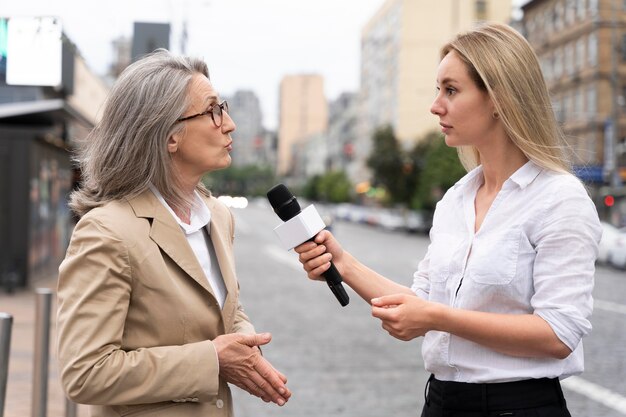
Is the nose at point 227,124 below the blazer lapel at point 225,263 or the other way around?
the other way around

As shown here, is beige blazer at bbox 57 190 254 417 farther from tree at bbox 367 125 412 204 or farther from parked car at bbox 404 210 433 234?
tree at bbox 367 125 412 204

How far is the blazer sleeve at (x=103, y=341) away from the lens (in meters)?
2.24

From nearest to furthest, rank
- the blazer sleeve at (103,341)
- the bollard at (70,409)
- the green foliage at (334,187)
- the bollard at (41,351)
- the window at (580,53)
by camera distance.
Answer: the blazer sleeve at (103,341)
the bollard at (41,351)
the bollard at (70,409)
the window at (580,53)
the green foliage at (334,187)

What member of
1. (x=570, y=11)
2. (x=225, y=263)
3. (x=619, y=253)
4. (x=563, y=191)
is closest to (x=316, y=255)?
(x=225, y=263)

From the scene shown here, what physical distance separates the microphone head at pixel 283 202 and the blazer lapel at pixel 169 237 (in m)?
0.34

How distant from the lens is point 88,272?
7.43 feet

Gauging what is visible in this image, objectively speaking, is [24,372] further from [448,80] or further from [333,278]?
[448,80]

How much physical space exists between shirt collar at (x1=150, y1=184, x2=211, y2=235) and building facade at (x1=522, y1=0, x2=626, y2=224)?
4047 centimetres

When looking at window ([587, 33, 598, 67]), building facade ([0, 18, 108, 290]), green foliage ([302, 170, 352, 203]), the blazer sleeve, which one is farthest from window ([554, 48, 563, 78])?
the blazer sleeve

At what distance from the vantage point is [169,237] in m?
2.44

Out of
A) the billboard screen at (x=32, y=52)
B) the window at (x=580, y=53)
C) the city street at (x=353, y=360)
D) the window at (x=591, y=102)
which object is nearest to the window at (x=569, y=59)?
the window at (x=580, y=53)

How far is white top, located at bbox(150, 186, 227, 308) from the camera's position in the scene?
8.43ft

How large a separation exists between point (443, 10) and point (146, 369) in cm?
8870

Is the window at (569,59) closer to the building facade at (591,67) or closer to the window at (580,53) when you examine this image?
the building facade at (591,67)
